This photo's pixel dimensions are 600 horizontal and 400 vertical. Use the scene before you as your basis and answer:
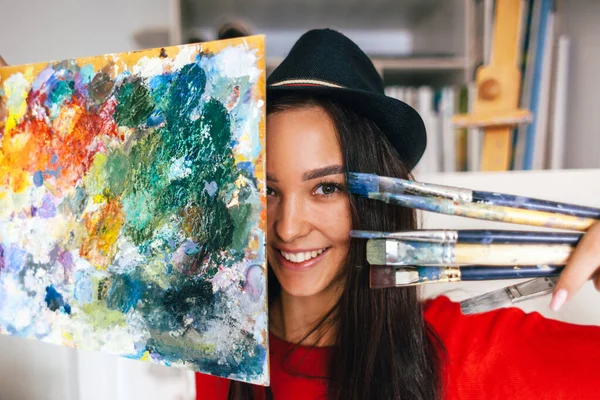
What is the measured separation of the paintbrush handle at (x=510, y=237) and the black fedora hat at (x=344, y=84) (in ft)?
1.03

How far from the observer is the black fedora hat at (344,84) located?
77cm

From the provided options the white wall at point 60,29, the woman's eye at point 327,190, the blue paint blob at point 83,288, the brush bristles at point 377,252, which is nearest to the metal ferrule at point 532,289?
the brush bristles at point 377,252

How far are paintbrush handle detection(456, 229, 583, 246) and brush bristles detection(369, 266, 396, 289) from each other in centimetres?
11

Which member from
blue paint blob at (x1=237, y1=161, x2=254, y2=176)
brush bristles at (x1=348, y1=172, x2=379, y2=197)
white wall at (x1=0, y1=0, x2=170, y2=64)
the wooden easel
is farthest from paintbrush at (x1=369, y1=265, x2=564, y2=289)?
white wall at (x1=0, y1=0, x2=170, y2=64)

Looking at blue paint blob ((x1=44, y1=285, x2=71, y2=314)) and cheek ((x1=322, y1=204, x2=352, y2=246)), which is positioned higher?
cheek ((x1=322, y1=204, x2=352, y2=246))

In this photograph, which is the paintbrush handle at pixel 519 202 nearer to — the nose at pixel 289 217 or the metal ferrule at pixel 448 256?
the metal ferrule at pixel 448 256

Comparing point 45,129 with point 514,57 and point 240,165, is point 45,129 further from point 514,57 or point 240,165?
point 514,57

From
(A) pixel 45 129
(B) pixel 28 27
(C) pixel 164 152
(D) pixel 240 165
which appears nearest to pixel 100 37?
(B) pixel 28 27

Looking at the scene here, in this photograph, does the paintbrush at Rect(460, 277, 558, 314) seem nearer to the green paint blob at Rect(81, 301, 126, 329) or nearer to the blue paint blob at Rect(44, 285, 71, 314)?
the green paint blob at Rect(81, 301, 126, 329)

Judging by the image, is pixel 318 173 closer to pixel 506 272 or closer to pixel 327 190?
pixel 327 190

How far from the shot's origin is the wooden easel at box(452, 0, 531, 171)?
1.20 metres

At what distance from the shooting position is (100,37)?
1.95 metres

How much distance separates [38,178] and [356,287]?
649 millimetres

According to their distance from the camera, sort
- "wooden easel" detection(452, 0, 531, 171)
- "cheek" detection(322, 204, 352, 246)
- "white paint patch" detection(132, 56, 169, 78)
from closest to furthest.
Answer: "white paint patch" detection(132, 56, 169, 78)
"cheek" detection(322, 204, 352, 246)
"wooden easel" detection(452, 0, 531, 171)
